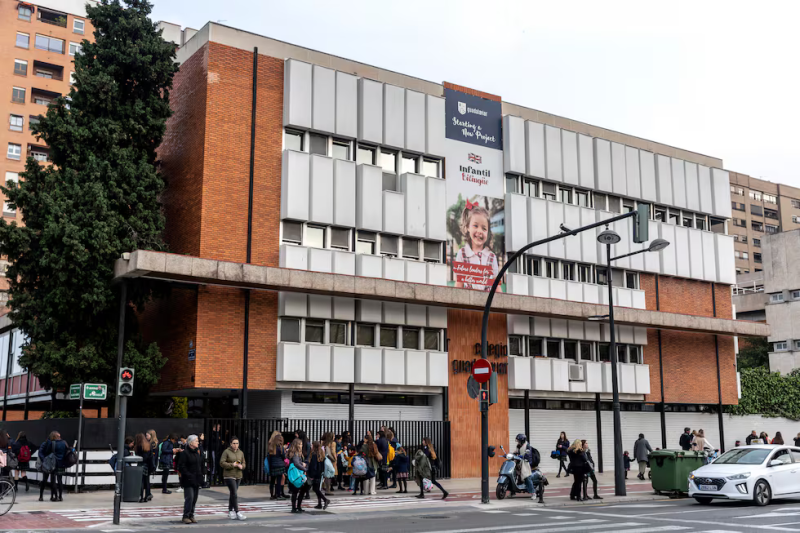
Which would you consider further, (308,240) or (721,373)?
(721,373)

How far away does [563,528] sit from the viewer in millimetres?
14812

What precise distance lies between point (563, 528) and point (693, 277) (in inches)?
1053

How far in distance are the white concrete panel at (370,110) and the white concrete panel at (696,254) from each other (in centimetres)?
1792

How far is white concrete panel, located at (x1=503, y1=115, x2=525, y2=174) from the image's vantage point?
3300 centimetres

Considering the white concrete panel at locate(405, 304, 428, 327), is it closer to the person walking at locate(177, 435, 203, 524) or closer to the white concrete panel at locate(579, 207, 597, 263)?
the white concrete panel at locate(579, 207, 597, 263)

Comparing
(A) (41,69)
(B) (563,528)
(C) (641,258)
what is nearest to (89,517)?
(B) (563,528)

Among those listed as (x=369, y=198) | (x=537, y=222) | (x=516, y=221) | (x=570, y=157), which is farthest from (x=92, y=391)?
(x=570, y=157)

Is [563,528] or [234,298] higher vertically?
[234,298]

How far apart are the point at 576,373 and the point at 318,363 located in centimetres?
1222

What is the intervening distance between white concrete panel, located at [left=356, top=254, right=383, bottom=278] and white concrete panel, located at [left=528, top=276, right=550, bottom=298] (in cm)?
743

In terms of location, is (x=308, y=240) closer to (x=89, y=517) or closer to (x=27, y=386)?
(x=89, y=517)

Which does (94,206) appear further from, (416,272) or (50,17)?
(50,17)

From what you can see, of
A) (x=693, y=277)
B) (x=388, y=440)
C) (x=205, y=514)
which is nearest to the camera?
(x=205, y=514)

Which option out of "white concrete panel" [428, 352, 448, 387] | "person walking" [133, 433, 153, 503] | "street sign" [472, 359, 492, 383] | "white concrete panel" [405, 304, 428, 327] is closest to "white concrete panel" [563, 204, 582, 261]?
"white concrete panel" [405, 304, 428, 327]
